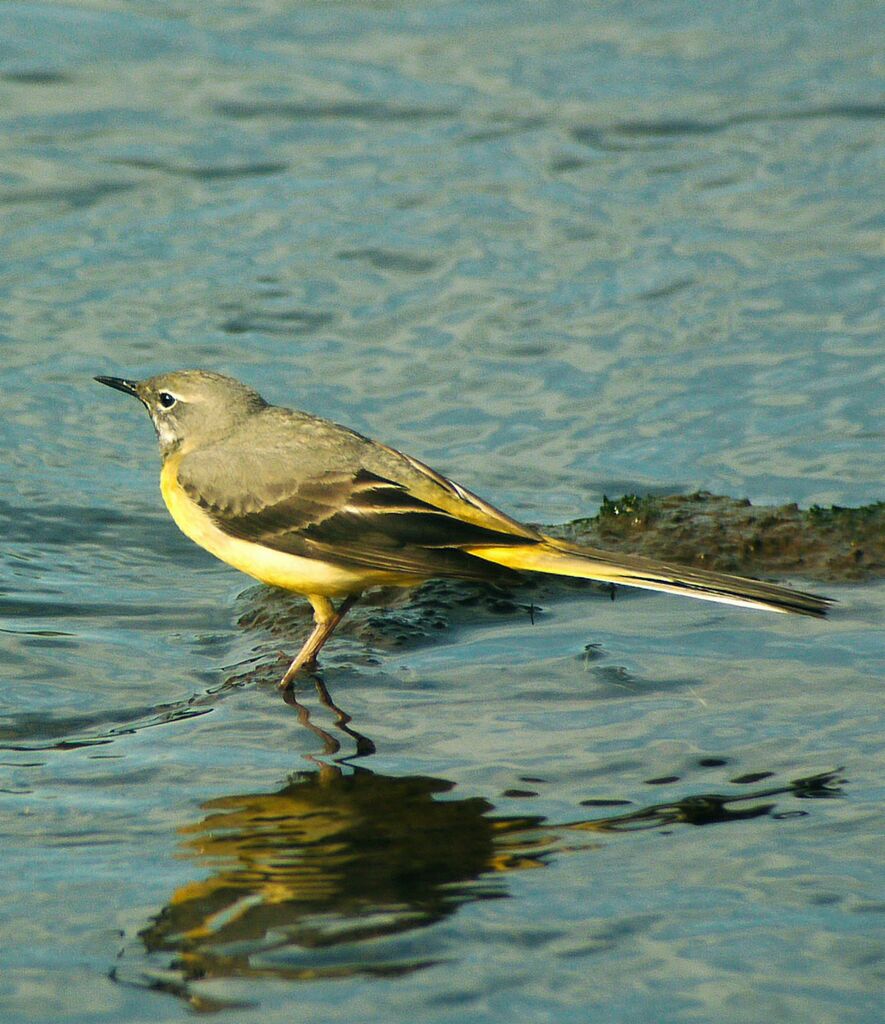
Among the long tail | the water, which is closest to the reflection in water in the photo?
the water

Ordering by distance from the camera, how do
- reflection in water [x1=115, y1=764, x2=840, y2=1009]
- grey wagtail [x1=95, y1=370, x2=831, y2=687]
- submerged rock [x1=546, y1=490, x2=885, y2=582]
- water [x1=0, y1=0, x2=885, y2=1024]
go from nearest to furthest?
reflection in water [x1=115, y1=764, x2=840, y2=1009] < water [x1=0, y1=0, x2=885, y2=1024] < grey wagtail [x1=95, y1=370, x2=831, y2=687] < submerged rock [x1=546, y1=490, x2=885, y2=582]

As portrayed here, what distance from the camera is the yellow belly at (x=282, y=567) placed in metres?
7.32

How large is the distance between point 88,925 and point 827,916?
7.82ft

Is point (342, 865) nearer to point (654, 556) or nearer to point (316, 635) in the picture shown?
point (316, 635)

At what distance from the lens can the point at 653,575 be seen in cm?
676

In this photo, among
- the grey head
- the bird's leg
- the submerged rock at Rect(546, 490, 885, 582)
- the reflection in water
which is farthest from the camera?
the submerged rock at Rect(546, 490, 885, 582)

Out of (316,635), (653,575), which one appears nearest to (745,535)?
(653,575)

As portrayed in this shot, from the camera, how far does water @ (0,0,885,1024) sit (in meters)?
4.99

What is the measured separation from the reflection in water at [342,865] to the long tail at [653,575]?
789 millimetres

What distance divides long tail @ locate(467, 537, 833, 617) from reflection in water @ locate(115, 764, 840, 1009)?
0.79 m

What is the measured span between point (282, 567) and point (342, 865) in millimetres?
2191

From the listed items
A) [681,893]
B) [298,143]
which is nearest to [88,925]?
→ [681,893]

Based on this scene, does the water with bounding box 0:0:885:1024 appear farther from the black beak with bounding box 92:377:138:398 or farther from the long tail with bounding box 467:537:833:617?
the black beak with bounding box 92:377:138:398

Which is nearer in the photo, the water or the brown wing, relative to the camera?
the water
